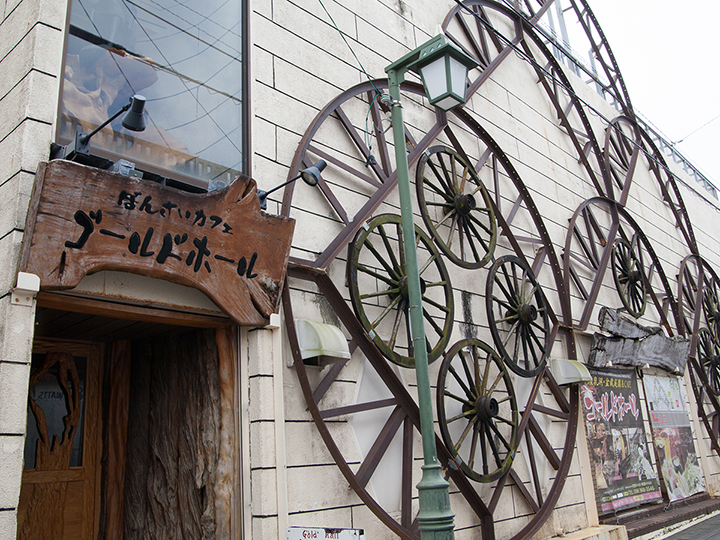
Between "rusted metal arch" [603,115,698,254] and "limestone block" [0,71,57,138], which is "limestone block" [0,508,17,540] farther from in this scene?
"rusted metal arch" [603,115,698,254]

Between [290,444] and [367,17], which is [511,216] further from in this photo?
[290,444]

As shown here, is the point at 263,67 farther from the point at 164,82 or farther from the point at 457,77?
the point at 457,77

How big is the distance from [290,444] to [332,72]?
170 inches

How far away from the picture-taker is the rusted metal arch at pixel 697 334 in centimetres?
1278

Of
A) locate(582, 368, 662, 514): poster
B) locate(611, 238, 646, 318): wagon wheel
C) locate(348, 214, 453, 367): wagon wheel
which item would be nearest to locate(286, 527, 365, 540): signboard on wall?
locate(348, 214, 453, 367): wagon wheel

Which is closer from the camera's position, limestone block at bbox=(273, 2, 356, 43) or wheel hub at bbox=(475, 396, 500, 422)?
limestone block at bbox=(273, 2, 356, 43)

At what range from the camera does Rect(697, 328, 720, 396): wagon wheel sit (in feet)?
43.9

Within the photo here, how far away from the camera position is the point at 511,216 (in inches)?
358

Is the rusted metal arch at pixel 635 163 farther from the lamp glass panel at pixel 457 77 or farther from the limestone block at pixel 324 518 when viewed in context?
the limestone block at pixel 324 518

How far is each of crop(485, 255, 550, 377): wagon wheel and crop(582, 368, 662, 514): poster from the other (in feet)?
4.66

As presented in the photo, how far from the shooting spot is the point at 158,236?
14.7 ft

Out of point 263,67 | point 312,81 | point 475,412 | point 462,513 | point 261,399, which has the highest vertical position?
point 312,81

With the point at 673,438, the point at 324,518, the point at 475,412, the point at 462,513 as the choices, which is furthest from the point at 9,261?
the point at 673,438

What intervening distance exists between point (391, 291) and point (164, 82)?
3080 mm
